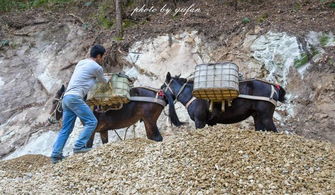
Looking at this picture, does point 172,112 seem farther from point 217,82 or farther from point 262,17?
point 262,17

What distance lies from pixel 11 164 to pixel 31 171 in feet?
4.98

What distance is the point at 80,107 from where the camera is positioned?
29.4 feet

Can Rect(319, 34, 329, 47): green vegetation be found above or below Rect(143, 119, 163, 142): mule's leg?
above

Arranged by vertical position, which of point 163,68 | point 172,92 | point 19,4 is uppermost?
point 19,4

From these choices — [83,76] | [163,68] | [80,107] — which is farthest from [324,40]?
[80,107]

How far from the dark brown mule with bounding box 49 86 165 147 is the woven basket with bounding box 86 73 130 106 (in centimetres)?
57

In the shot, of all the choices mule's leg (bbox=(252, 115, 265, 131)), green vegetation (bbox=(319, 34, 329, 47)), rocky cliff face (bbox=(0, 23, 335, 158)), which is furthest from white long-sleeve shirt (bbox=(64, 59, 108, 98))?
green vegetation (bbox=(319, 34, 329, 47))

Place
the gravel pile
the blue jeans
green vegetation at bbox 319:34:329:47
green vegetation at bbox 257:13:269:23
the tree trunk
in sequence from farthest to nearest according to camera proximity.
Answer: the tree trunk → green vegetation at bbox 257:13:269:23 → green vegetation at bbox 319:34:329:47 → the blue jeans → the gravel pile

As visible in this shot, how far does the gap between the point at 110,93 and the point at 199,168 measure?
404 centimetres

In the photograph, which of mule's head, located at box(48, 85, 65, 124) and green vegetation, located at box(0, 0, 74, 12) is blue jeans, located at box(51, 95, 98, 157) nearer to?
mule's head, located at box(48, 85, 65, 124)

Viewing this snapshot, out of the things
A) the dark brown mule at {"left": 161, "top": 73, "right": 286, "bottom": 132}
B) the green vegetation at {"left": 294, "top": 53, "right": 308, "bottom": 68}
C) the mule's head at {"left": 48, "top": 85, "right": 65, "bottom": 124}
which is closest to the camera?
the dark brown mule at {"left": 161, "top": 73, "right": 286, "bottom": 132}

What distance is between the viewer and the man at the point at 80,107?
29.4 ft

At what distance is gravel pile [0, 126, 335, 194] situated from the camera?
21.4ft

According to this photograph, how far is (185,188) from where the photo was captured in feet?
21.4
